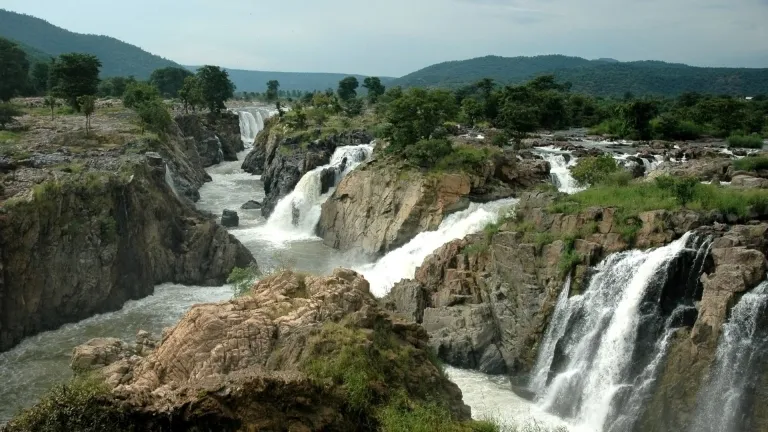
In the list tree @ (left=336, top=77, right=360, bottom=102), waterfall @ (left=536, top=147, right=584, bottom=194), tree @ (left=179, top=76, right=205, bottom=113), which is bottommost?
waterfall @ (left=536, top=147, right=584, bottom=194)

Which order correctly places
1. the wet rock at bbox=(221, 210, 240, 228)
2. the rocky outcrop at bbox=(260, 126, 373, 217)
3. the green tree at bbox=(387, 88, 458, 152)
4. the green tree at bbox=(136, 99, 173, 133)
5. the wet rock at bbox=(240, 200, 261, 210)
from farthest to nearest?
1. the wet rock at bbox=(240, 200, 261, 210)
2. the green tree at bbox=(136, 99, 173, 133)
3. the rocky outcrop at bbox=(260, 126, 373, 217)
4. the wet rock at bbox=(221, 210, 240, 228)
5. the green tree at bbox=(387, 88, 458, 152)

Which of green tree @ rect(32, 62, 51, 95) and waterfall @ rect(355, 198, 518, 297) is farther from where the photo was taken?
green tree @ rect(32, 62, 51, 95)

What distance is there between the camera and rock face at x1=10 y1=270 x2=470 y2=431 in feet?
34.4

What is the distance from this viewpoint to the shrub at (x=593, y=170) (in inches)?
1289

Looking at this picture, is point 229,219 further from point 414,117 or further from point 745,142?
point 745,142

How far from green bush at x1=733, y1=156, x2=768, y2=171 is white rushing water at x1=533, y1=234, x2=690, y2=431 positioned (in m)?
13.6

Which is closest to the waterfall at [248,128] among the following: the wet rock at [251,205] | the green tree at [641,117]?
the wet rock at [251,205]

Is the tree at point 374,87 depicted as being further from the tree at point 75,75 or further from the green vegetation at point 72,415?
the green vegetation at point 72,415

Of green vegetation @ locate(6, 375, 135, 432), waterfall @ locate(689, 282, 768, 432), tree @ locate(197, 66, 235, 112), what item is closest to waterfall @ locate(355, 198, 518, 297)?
waterfall @ locate(689, 282, 768, 432)

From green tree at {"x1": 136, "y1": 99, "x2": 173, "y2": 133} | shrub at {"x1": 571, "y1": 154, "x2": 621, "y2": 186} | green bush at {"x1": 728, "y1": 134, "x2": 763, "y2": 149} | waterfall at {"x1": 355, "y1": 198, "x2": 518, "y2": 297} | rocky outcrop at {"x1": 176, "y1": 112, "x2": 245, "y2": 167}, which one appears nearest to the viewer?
waterfall at {"x1": 355, "y1": 198, "x2": 518, "y2": 297}

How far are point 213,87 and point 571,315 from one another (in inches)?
2337

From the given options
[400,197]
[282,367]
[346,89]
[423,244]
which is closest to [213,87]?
[346,89]

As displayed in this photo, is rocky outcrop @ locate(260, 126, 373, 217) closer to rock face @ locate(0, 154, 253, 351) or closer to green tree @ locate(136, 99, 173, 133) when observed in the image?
green tree @ locate(136, 99, 173, 133)

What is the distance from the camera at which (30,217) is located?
1034 inches
